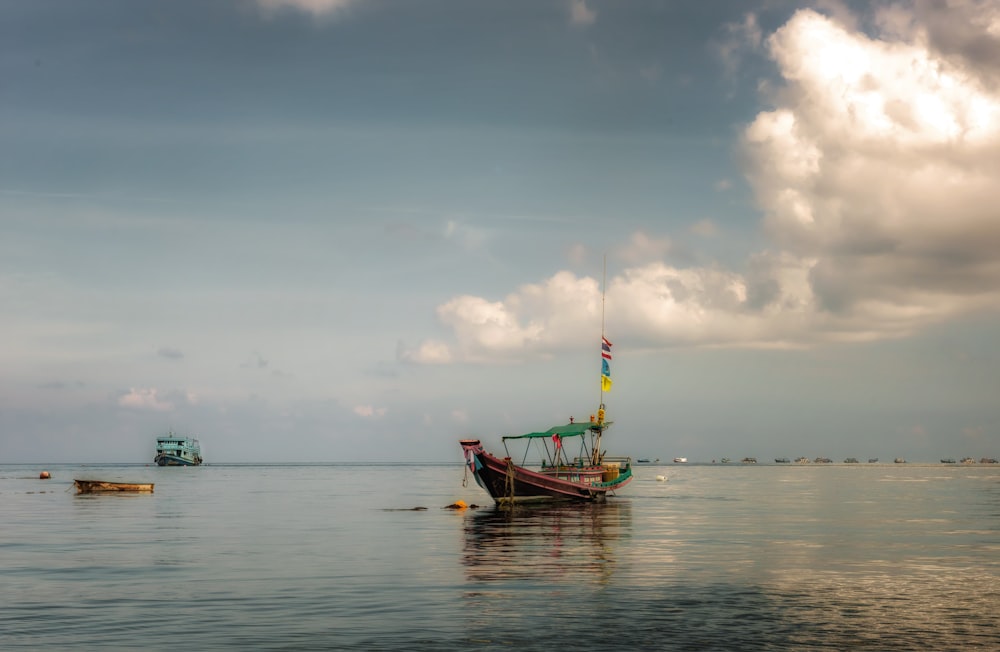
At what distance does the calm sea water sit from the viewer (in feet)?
72.8

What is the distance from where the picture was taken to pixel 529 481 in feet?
222

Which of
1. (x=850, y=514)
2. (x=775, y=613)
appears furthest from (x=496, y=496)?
(x=775, y=613)

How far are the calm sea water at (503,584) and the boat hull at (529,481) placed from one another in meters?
5.88

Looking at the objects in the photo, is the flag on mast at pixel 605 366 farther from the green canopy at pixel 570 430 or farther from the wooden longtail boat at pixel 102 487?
the wooden longtail boat at pixel 102 487

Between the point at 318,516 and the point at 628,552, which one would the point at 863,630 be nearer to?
the point at 628,552

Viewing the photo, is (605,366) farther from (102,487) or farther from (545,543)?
(102,487)

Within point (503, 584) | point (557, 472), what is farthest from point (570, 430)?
point (503, 584)

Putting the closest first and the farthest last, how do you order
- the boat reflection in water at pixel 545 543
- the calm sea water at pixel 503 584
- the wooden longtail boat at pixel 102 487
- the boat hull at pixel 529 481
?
the calm sea water at pixel 503 584 < the boat reflection in water at pixel 545 543 < the boat hull at pixel 529 481 < the wooden longtail boat at pixel 102 487

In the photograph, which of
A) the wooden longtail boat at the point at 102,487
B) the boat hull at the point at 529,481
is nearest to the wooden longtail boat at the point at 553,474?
the boat hull at the point at 529,481

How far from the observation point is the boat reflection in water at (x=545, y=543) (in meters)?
Result: 32.9

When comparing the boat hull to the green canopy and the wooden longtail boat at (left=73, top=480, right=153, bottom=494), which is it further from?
the wooden longtail boat at (left=73, top=480, right=153, bottom=494)

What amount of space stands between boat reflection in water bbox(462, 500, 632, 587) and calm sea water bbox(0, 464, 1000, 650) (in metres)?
0.17

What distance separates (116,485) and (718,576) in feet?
288

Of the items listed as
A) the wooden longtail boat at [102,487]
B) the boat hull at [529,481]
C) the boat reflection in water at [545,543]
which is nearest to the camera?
the boat reflection in water at [545,543]
